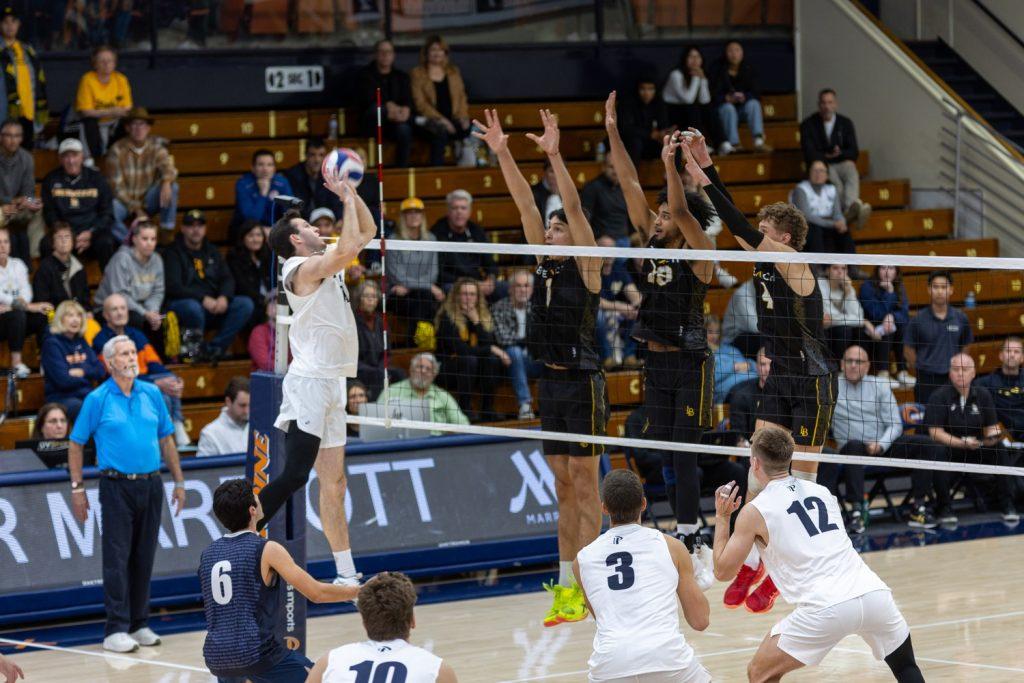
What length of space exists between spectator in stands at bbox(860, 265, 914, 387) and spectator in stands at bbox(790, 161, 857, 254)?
0.96 meters

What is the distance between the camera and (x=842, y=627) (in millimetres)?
8523

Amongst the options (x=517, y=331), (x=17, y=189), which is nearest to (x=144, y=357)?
(x=17, y=189)

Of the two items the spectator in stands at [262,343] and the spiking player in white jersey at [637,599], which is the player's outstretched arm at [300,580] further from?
the spectator in stands at [262,343]

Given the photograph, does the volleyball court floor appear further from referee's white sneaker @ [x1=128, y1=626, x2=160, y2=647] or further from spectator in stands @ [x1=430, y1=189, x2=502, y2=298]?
spectator in stands @ [x1=430, y1=189, x2=502, y2=298]

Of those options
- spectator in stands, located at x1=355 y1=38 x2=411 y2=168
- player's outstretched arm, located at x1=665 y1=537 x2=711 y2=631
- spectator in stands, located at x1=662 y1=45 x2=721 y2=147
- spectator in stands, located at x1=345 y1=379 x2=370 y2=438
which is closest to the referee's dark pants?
spectator in stands, located at x1=345 y1=379 x2=370 y2=438

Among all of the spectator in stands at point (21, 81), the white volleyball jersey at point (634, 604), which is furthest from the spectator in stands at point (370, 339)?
the white volleyball jersey at point (634, 604)

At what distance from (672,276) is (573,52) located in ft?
37.3

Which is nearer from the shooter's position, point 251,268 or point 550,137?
point 550,137

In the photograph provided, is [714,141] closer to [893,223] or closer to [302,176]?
[893,223]

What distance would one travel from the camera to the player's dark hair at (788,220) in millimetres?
10352

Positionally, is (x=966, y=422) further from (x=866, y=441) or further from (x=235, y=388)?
(x=235, y=388)

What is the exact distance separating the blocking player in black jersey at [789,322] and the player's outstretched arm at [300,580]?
9.74 ft

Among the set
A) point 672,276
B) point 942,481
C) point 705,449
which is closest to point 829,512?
point 705,449

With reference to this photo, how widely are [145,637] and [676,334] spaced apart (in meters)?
4.93
